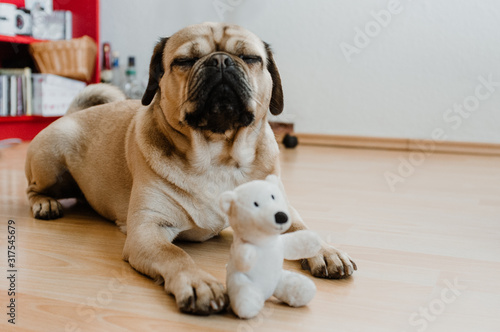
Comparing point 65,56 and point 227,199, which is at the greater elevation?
point 227,199

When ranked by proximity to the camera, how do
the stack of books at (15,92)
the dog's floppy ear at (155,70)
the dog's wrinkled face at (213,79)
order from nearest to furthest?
the dog's wrinkled face at (213,79) → the dog's floppy ear at (155,70) → the stack of books at (15,92)

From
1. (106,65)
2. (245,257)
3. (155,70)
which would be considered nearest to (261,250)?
(245,257)

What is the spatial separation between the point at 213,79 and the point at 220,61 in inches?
2.4

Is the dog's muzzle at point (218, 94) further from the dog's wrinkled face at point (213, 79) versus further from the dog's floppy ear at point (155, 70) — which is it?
the dog's floppy ear at point (155, 70)

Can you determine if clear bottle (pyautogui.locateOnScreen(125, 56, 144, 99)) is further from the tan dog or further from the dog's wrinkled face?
the dog's wrinkled face

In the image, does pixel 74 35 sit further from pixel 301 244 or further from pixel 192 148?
pixel 301 244

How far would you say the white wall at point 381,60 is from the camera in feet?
14.0

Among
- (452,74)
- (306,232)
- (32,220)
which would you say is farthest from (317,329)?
(452,74)

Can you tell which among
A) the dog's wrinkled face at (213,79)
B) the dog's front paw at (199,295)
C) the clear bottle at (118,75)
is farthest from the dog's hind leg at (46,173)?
the clear bottle at (118,75)

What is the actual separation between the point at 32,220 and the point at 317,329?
1312 millimetres

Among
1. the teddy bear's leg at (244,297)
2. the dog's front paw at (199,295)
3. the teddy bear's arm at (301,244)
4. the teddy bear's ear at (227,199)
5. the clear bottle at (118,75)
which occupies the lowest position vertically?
the clear bottle at (118,75)

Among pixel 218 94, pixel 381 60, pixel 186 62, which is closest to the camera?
pixel 218 94

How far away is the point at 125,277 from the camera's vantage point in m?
1.36

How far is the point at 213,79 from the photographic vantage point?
1458 millimetres
